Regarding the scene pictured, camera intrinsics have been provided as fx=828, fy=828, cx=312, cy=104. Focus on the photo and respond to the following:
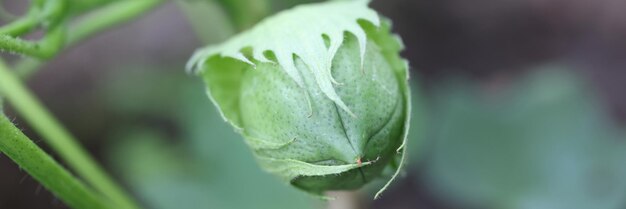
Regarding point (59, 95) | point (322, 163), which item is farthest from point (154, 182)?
point (322, 163)

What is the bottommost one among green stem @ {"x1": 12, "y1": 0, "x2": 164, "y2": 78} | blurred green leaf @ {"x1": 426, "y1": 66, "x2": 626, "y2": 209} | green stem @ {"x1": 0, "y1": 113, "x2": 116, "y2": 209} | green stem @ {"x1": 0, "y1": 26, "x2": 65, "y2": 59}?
green stem @ {"x1": 0, "y1": 113, "x2": 116, "y2": 209}

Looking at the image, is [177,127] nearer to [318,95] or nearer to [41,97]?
[41,97]

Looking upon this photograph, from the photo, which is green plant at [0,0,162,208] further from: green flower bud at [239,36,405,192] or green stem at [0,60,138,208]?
green flower bud at [239,36,405,192]

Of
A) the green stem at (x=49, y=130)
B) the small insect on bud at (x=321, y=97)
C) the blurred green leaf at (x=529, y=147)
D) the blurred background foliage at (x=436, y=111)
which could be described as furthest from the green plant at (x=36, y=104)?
the blurred green leaf at (x=529, y=147)

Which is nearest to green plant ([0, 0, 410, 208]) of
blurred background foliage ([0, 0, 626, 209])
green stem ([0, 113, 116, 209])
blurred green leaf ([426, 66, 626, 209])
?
green stem ([0, 113, 116, 209])

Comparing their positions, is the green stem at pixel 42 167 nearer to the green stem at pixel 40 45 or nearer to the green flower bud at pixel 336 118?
the green stem at pixel 40 45

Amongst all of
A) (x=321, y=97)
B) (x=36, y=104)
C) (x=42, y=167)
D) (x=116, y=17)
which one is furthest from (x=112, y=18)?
(x=321, y=97)

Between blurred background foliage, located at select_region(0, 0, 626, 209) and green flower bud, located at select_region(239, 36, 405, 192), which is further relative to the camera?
blurred background foliage, located at select_region(0, 0, 626, 209)
